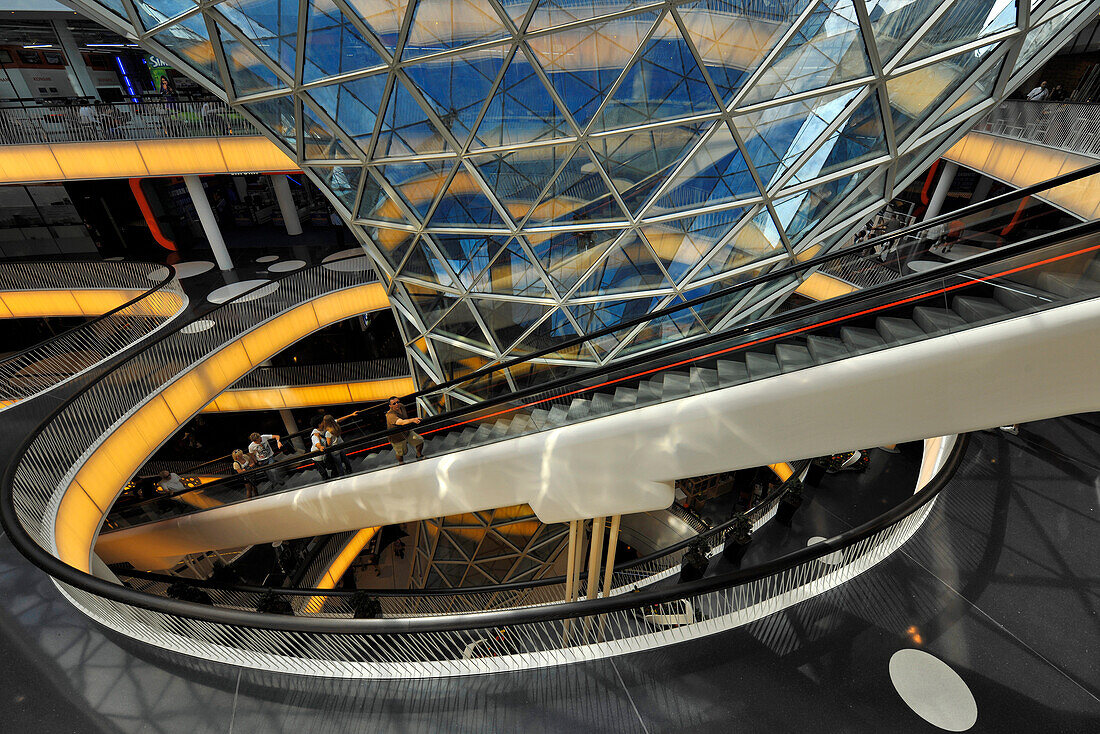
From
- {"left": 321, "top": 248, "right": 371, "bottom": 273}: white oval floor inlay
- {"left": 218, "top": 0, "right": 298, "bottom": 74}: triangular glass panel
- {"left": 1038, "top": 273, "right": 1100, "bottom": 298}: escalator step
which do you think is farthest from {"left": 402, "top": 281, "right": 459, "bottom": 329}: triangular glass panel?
{"left": 1038, "top": 273, "right": 1100, "bottom": 298}: escalator step

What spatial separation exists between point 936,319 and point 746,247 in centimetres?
785

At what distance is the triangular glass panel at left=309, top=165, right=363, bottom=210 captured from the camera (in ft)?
46.5

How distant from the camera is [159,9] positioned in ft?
→ 34.3

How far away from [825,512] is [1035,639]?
4.49 metres

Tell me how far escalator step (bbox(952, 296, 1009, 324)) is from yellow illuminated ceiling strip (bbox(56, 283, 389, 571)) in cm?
1639

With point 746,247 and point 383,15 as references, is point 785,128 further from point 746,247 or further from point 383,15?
point 383,15

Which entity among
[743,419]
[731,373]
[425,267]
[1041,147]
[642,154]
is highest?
[642,154]

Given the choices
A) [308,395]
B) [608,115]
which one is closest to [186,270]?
[308,395]

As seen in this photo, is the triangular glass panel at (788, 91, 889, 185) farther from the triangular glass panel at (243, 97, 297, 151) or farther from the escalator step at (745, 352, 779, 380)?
the triangular glass panel at (243, 97, 297, 151)

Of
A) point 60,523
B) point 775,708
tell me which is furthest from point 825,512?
point 60,523

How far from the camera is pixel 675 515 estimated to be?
21.9m

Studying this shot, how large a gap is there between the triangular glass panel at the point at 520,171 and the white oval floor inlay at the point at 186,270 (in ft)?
60.7

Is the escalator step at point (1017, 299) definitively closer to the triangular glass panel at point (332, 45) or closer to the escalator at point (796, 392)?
the escalator at point (796, 392)

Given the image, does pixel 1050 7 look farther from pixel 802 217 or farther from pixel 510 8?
pixel 510 8
